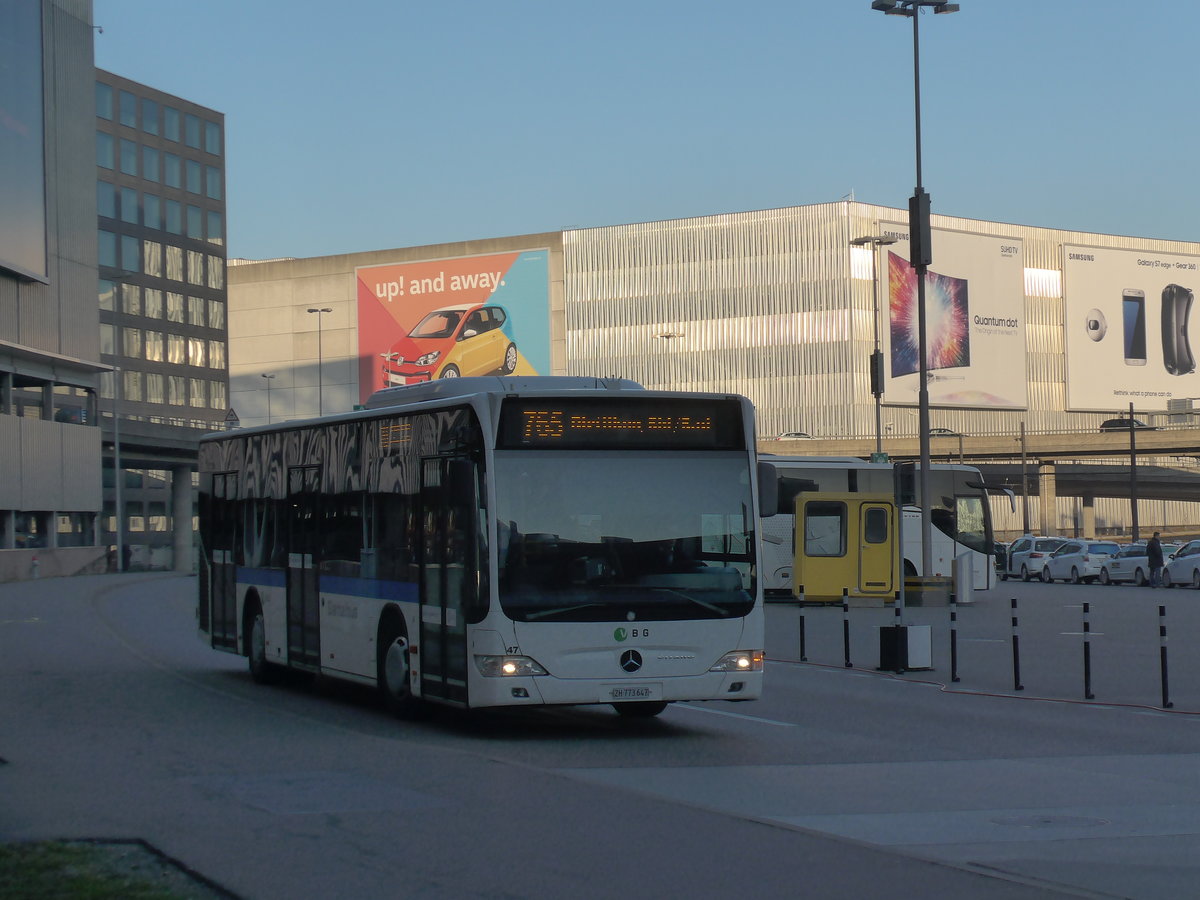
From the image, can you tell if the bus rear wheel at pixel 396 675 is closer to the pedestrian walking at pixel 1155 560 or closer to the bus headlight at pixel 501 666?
the bus headlight at pixel 501 666

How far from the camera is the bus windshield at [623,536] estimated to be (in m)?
13.0

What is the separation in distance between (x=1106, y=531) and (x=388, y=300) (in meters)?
56.6

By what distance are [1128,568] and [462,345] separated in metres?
68.3

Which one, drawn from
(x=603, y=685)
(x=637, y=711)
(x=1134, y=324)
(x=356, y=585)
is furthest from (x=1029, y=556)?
(x=1134, y=324)

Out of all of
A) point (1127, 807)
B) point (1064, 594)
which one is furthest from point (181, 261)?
point (1127, 807)

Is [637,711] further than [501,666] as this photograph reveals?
Yes

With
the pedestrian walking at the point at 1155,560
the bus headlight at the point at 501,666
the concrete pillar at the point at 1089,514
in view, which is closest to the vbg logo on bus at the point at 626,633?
the bus headlight at the point at 501,666

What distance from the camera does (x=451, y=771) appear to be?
11242 mm

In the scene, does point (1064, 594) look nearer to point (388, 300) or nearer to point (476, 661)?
point (476, 661)

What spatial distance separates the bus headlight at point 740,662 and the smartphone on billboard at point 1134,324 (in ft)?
A: 349

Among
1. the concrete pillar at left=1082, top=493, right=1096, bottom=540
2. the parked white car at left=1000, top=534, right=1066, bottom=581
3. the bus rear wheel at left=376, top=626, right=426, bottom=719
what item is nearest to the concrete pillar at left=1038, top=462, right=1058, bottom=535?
the concrete pillar at left=1082, top=493, right=1096, bottom=540

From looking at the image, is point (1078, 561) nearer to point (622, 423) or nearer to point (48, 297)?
point (48, 297)

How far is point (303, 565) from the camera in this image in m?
16.8

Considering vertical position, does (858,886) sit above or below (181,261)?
below
